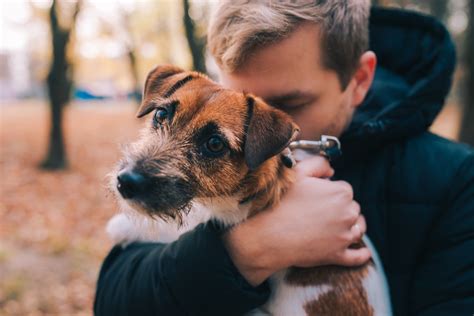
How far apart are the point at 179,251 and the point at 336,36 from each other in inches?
61.2


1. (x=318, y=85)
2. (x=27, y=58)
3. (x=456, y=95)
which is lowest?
(x=27, y=58)

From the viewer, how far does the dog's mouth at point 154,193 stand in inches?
84.2

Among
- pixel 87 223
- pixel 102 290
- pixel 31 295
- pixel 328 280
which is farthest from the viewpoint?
pixel 87 223

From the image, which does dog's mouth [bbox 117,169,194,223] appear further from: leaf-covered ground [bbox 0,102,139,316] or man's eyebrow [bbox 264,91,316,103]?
man's eyebrow [bbox 264,91,316,103]

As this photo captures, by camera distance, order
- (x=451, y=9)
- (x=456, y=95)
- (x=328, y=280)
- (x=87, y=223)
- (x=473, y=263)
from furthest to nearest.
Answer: (x=456, y=95) → (x=451, y=9) → (x=87, y=223) → (x=328, y=280) → (x=473, y=263)

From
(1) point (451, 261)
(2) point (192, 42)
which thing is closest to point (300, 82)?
(1) point (451, 261)

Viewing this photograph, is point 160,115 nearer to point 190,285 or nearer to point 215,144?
point 215,144

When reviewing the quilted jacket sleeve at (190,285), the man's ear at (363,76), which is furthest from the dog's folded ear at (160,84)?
the man's ear at (363,76)

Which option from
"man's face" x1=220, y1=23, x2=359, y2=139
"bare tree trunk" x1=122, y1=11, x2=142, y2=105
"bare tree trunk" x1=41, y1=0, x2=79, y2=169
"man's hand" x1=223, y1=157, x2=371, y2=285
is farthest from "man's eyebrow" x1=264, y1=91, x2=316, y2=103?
"bare tree trunk" x1=122, y1=11, x2=142, y2=105

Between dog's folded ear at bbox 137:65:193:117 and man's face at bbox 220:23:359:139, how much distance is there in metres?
0.29

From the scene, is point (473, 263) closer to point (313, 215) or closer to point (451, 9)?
point (313, 215)

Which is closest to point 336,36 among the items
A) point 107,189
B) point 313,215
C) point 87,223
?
point 313,215

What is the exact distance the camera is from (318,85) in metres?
2.61

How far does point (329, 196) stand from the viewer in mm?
2455
